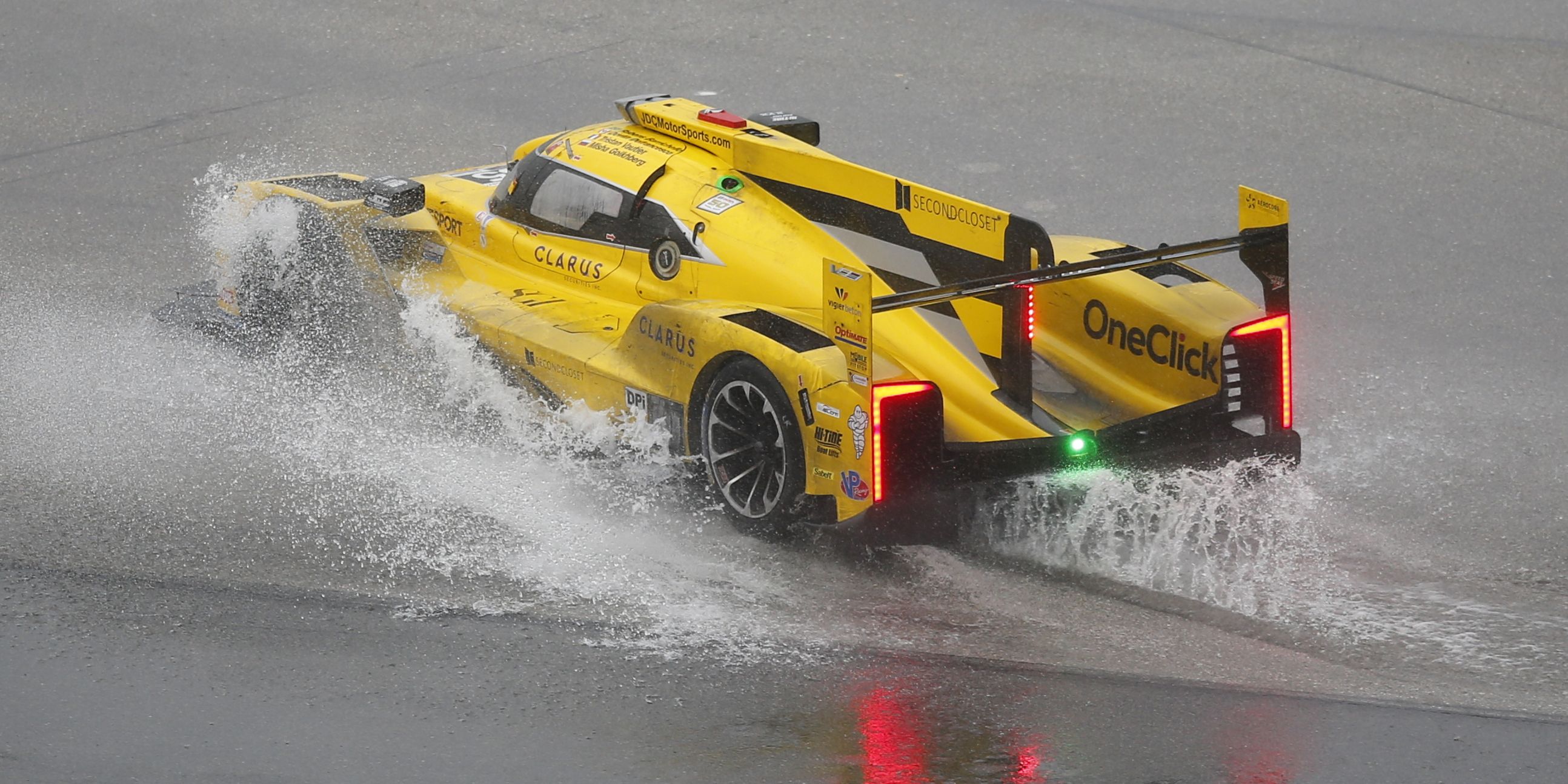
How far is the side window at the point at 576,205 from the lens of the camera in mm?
8219

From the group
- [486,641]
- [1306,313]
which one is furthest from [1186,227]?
[486,641]

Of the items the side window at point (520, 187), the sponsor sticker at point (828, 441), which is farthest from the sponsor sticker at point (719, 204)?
the sponsor sticker at point (828, 441)

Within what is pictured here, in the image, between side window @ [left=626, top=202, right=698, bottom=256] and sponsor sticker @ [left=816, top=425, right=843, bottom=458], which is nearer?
sponsor sticker @ [left=816, top=425, right=843, bottom=458]

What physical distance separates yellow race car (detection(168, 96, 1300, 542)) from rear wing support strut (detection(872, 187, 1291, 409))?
0.01 meters

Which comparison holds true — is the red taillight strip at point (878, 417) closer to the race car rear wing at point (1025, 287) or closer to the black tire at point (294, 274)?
the race car rear wing at point (1025, 287)

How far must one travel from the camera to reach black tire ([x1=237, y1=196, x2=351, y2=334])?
29.8 ft

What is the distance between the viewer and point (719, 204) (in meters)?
7.88

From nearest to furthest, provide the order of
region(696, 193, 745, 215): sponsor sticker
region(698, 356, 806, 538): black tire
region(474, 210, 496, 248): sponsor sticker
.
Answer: region(698, 356, 806, 538): black tire, region(696, 193, 745, 215): sponsor sticker, region(474, 210, 496, 248): sponsor sticker

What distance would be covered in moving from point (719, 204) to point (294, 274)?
9.30ft

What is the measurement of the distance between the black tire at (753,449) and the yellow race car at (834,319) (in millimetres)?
10

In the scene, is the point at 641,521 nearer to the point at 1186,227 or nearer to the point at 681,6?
the point at 1186,227

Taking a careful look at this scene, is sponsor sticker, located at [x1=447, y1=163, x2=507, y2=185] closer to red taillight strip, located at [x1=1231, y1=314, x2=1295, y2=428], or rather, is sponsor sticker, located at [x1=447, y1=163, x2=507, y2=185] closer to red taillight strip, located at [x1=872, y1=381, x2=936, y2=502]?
red taillight strip, located at [x1=872, y1=381, x2=936, y2=502]

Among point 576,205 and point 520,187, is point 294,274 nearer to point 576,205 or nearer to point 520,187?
point 520,187

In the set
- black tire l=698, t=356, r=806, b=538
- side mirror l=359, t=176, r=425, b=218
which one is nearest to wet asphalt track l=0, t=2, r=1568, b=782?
black tire l=698, t=356, r=806, b=538
